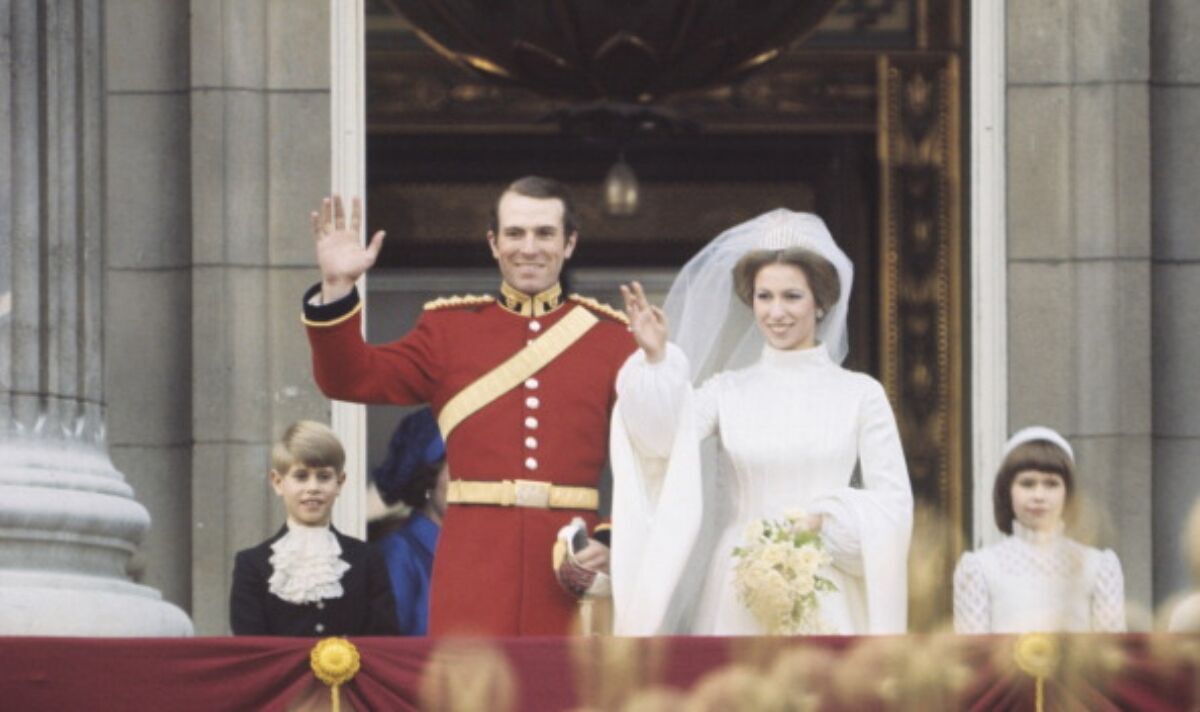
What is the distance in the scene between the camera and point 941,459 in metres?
14.5

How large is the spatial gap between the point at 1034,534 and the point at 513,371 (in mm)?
1626

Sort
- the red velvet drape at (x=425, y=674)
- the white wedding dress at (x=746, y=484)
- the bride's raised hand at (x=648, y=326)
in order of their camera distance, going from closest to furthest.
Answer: the red velvet drape at (x=425, y=674), the bride's raised hand at (x=648, y=326), the white wedding dress at (x=746, y=484)

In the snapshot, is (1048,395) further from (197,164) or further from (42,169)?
(42,169)

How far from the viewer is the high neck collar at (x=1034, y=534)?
1040cm

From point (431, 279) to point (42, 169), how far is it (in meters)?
5.45

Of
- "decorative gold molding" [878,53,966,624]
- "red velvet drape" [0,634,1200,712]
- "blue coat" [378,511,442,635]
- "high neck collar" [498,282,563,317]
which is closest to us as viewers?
"red velvet drape" [0,634,1200,712]

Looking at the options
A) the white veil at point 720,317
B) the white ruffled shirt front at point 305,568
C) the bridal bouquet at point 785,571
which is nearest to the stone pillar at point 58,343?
the white ruffled shirt front at point 305,568

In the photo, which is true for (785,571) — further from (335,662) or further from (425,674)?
(335,662)

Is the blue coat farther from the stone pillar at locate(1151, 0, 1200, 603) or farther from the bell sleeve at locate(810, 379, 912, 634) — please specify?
the stone pillar at locate(1151, 0, 1200, 603)

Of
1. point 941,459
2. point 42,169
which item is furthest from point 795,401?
point 941,459

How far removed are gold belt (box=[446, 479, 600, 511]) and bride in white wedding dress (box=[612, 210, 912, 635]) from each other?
11.4 inches

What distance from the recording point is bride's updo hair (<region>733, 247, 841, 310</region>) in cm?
996

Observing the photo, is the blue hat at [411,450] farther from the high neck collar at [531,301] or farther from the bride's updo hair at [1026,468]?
the bride's updo hair at [1026,468]

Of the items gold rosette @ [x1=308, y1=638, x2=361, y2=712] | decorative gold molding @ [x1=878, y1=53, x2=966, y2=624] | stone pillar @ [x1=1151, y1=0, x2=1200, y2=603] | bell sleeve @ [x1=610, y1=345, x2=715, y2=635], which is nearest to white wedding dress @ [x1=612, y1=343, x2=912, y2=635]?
bell sleeve @ [x1=610, y1=345, x2=715, y2=635]
